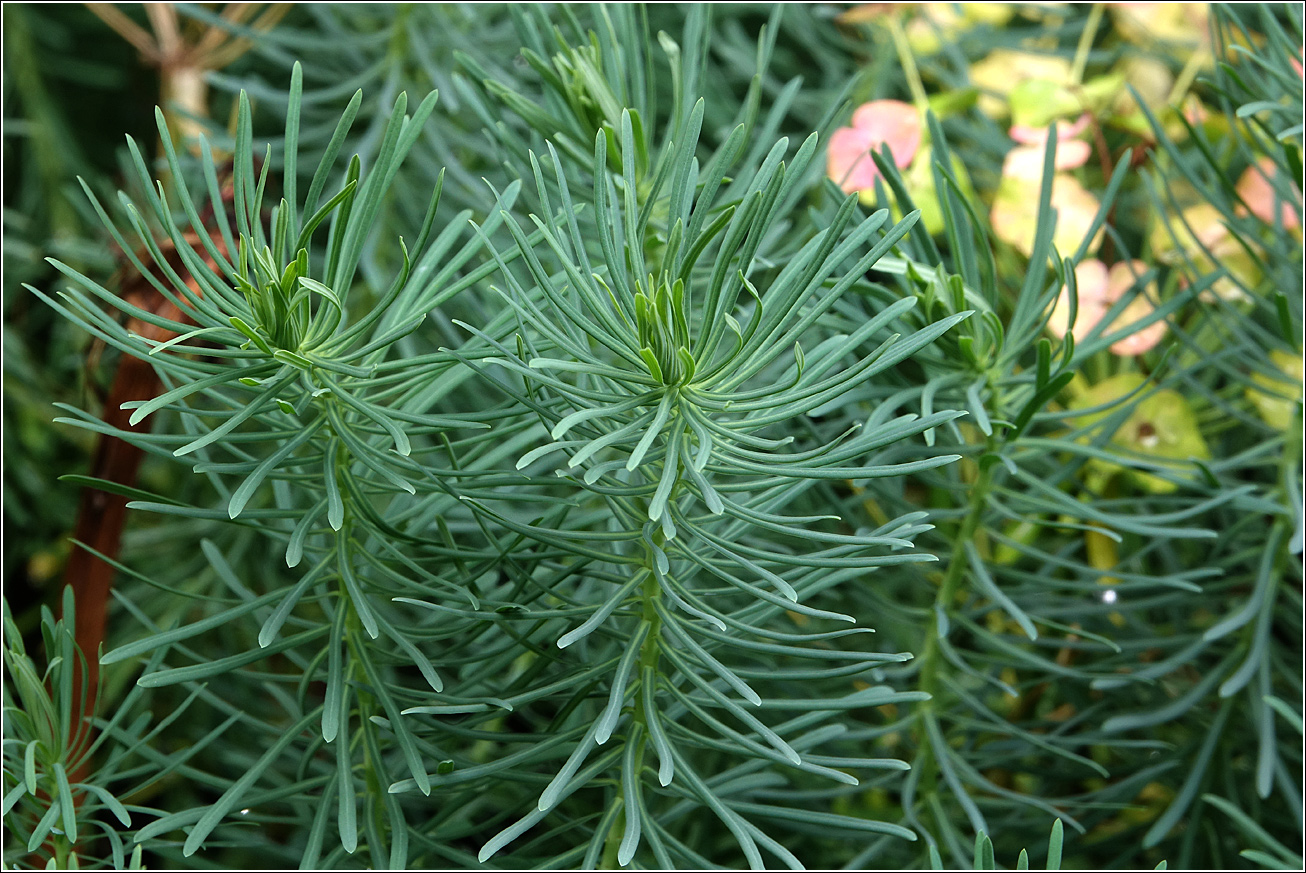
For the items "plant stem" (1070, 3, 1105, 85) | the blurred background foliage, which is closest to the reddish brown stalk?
the blurred background foliage

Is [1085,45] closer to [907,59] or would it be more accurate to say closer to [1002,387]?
[907,59]

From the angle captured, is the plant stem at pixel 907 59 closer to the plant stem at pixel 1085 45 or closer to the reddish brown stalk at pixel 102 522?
the plant stem at pixel 1085 45

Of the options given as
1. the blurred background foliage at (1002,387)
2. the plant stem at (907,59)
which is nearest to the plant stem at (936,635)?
the blurred background foliage at (1002,387)

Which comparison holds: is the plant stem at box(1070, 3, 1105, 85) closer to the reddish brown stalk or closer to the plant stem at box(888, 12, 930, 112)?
the plant stem at box(888, 12, 930, 112)

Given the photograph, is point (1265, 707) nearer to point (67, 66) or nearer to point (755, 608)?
point (755, 608)

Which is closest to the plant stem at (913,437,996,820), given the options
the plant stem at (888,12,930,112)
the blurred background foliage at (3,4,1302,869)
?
the blurred background foliage at (3,4,1302,869)

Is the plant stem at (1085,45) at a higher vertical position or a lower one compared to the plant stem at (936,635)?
higher

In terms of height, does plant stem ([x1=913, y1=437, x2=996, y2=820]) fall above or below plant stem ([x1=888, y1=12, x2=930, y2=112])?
below

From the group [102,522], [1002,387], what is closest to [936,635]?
[1002,387]

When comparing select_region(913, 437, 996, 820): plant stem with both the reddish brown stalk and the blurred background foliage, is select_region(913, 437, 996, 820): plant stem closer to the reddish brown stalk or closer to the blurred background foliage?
the blurred background foliage

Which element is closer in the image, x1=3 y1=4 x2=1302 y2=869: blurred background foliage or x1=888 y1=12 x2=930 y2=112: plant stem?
x1=3 y1=4 x2=1302 y2=869: blurred background foliage
